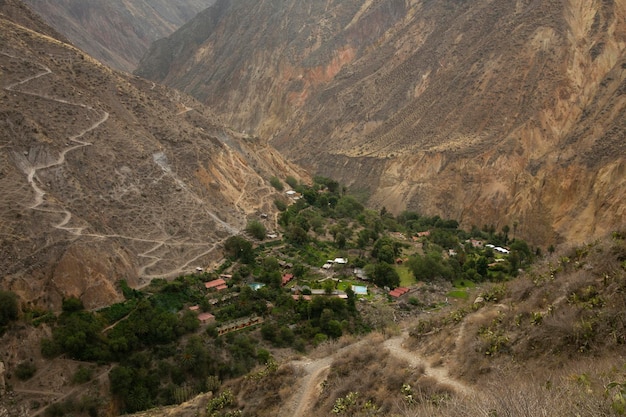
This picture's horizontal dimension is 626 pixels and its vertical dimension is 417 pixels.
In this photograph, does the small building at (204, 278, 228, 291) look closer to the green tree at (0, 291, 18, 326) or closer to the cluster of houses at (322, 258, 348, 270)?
the cluster of houses at (322, 258, 348, 270)

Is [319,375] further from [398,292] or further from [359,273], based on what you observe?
[359,273]

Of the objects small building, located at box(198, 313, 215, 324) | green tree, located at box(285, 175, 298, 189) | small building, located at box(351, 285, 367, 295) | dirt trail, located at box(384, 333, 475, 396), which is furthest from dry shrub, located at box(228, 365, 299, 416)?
green tree, located at box(285, 175, 298, 189)

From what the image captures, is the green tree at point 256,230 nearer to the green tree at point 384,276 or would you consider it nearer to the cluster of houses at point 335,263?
the cluster of houses at point 335,263

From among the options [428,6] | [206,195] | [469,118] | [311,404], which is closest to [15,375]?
[311,404]

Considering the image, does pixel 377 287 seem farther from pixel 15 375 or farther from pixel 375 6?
pixel 375 6

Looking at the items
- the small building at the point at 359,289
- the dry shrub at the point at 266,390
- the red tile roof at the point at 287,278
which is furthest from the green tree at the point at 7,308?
the small building at the point at 359,289
